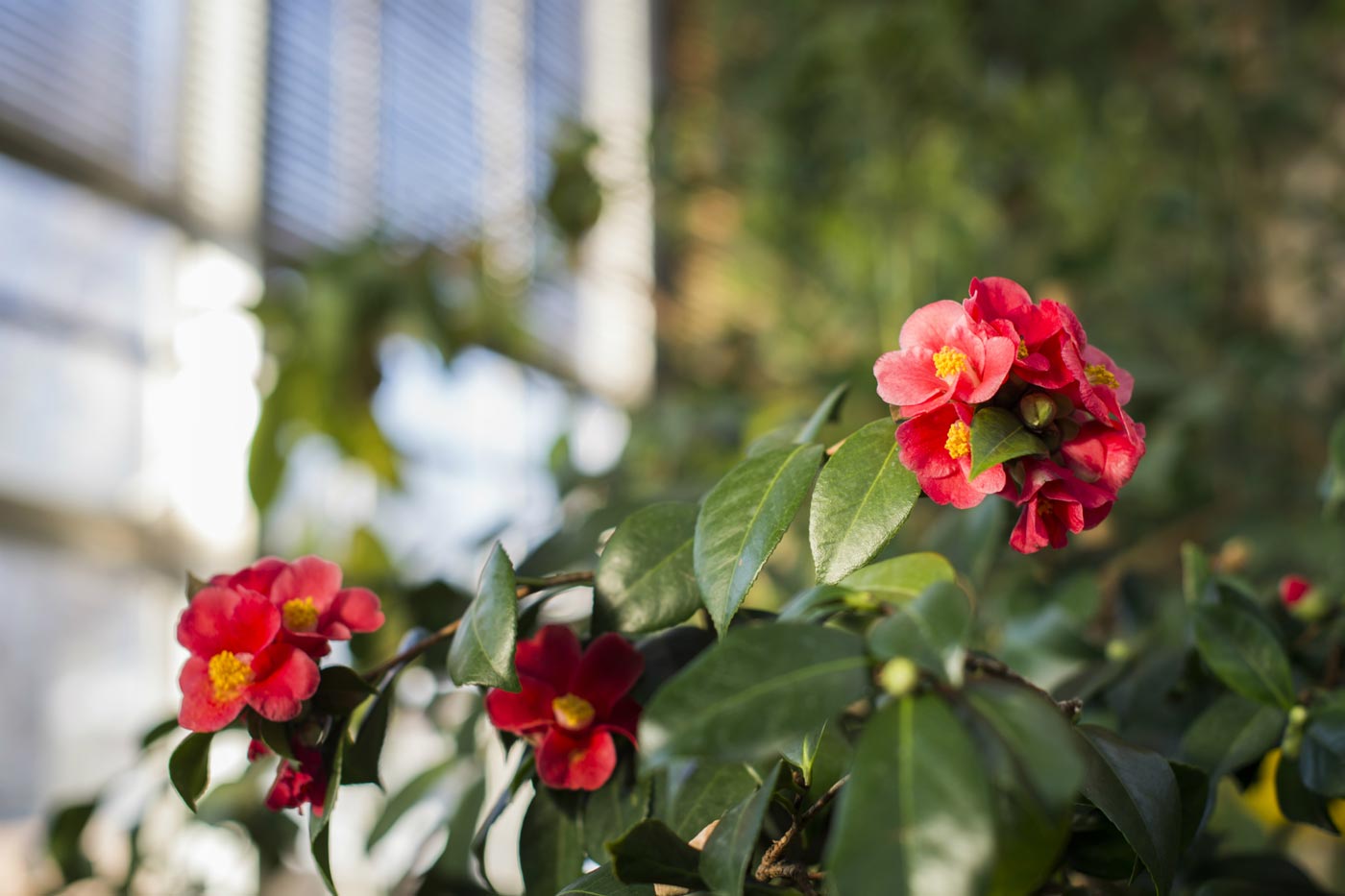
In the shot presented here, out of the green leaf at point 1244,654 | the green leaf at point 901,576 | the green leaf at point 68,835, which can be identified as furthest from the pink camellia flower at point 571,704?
the green leaf at point 68,835

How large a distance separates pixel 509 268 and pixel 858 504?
1.57 meters

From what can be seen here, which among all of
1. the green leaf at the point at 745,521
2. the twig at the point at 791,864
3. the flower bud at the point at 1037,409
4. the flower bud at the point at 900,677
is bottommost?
the twig at the point at 791,864

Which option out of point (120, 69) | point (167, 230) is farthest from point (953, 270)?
point (120, 69)

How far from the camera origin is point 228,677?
0.37 metres

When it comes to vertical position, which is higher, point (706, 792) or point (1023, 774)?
point (1023, 774)

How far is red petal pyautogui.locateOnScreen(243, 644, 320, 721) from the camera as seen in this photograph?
1.21 feet

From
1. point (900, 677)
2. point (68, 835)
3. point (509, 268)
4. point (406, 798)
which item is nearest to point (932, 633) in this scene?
point (900, 677)

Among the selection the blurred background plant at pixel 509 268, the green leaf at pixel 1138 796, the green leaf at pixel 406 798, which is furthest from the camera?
the blurred background plant at pixel 509 268

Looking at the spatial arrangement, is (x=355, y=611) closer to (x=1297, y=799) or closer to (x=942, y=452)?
(x=942, y=452)

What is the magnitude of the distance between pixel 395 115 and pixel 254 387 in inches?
35.6

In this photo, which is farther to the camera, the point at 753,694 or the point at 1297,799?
the point at 1297,799

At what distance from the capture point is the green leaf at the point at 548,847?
0.41m

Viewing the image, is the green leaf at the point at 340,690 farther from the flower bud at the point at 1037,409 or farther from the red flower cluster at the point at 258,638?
the flower bud at the point at 1037,409

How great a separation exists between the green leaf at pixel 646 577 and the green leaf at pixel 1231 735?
0.23 metres
